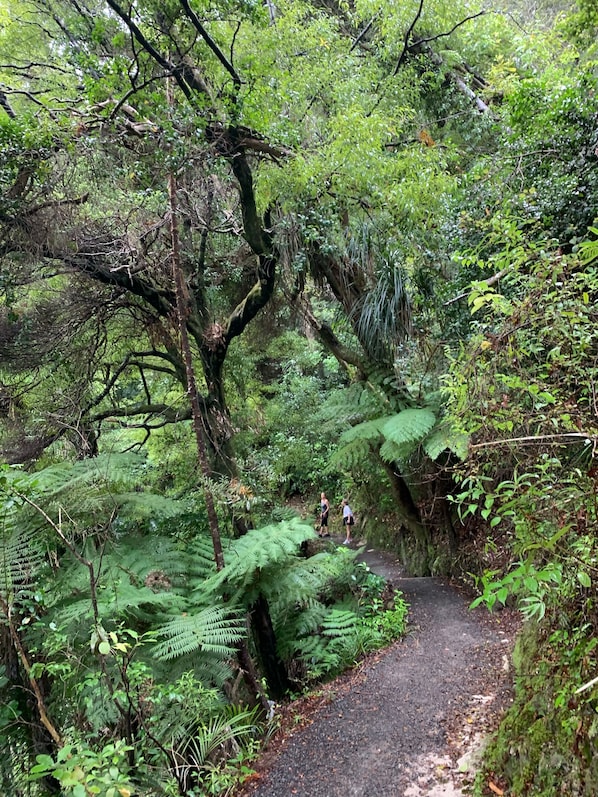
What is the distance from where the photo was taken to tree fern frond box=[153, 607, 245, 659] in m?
3.10

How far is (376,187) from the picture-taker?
201 inches

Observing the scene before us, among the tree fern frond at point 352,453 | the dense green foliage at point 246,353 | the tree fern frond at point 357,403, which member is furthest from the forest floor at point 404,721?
the tree fern frond at point 357,403

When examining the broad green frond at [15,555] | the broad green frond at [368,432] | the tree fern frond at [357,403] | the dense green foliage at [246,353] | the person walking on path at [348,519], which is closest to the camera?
the dense green foliage at [246,353]

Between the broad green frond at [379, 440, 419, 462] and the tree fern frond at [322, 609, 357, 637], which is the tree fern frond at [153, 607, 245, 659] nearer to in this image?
the tree fern frond at [322, 609, 357, 637]

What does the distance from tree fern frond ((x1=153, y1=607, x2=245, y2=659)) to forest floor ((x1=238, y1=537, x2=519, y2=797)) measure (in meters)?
0.92

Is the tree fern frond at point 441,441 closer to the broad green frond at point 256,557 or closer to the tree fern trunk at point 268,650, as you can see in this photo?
the broad green frond at point 256,557

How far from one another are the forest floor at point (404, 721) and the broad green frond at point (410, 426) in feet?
6.93

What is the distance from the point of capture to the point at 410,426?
537 cm

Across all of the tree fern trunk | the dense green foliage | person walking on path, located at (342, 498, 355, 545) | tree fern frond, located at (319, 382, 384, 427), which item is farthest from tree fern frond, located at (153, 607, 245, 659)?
person walking on path, located at (342, 498, 355, 545)

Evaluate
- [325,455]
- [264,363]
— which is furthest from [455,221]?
[325,455]

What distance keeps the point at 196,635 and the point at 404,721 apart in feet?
5.57

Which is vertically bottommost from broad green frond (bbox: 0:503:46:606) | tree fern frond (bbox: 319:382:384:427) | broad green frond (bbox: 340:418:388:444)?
broad green frond (bbox: 340:418:388:444)

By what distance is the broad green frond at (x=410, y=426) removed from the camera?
5281mm

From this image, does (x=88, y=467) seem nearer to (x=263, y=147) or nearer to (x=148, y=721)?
(x=148, y=721)
